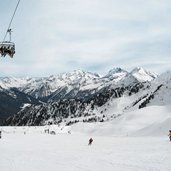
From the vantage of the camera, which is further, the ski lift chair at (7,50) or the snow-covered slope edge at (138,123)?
the snow-covered slope edge at (138,123)

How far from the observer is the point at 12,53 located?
20750mm

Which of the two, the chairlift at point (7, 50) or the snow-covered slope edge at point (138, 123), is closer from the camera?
the chairlift at point (7, 50)

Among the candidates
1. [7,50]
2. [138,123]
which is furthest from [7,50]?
[138,123]

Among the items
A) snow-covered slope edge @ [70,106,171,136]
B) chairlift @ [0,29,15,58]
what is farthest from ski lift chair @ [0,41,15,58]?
snow-covered slope edge @ [70,106,171,136]

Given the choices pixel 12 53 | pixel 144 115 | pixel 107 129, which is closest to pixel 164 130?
pixel 107 129

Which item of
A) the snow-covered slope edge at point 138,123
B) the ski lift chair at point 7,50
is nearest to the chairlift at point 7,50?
the ski lift chair at point 7,50

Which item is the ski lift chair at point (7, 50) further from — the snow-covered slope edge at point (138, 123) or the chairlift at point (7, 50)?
the snow-covered slope edge at point (138, 123)

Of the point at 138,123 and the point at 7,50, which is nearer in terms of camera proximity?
the point at 7,50

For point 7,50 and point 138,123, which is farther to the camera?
point 138,123

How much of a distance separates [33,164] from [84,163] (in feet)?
16.4

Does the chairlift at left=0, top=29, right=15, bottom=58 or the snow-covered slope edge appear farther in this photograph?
the snow-covered slope edge

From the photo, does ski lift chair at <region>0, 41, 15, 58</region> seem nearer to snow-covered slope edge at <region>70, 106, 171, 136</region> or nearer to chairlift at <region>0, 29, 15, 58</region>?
chairlift at <region>0, 29, 15, 58</region>

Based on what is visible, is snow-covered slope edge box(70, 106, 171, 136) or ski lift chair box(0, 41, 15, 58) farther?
snow-covered slope edge box(70, 106, 171, 136)

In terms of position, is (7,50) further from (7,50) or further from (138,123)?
(138,123)
